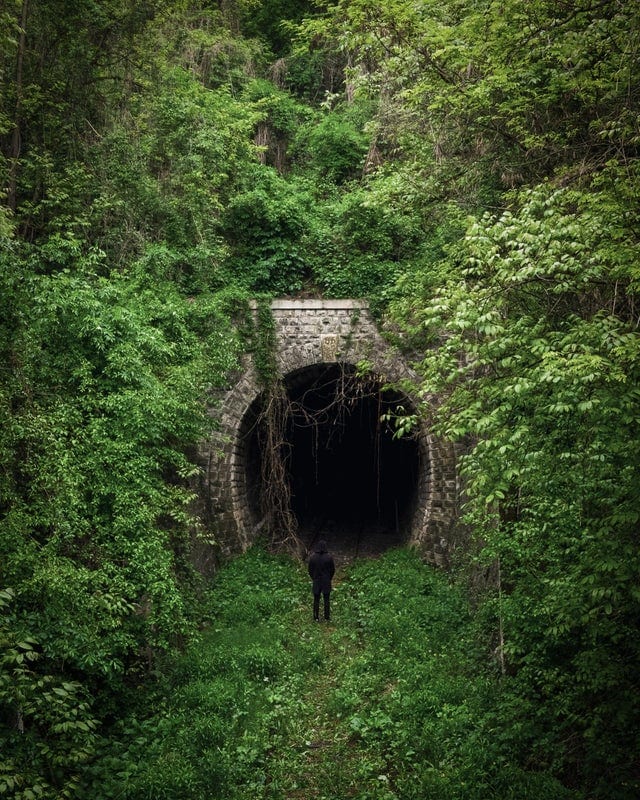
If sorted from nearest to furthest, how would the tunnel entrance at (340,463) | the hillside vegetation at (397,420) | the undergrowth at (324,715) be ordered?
1. the hillside vegetation at (397,420)
2. the undergrowth at (324,715)
3. the tunnel entrance at (340,463)

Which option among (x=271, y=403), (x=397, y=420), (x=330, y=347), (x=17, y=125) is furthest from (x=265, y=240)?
(x=397, y=420)

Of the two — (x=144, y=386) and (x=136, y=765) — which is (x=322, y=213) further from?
(x=136, y=765)

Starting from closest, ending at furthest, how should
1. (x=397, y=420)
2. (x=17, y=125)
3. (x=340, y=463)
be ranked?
1. (x=397, y=420)
2. (x=17, y=125)
3. (x=340, y=463)

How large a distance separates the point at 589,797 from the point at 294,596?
6913mm

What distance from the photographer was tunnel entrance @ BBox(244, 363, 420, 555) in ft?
47.1

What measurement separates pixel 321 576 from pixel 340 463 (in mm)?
10642

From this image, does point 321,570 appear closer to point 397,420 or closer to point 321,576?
point 321,576

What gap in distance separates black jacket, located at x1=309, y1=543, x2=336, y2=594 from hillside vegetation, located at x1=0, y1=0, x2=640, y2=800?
69cm

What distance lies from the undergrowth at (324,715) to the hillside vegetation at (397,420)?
4 cm

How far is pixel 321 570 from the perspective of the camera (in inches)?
439

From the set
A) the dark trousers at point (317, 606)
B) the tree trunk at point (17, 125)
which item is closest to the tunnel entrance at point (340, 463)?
the dark trousers at point (317, 606)

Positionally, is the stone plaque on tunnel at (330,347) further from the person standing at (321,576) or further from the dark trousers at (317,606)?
the dark trousers at (317,606)

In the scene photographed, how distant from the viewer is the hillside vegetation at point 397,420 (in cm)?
577

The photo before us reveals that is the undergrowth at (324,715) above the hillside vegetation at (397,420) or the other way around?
the other way around
